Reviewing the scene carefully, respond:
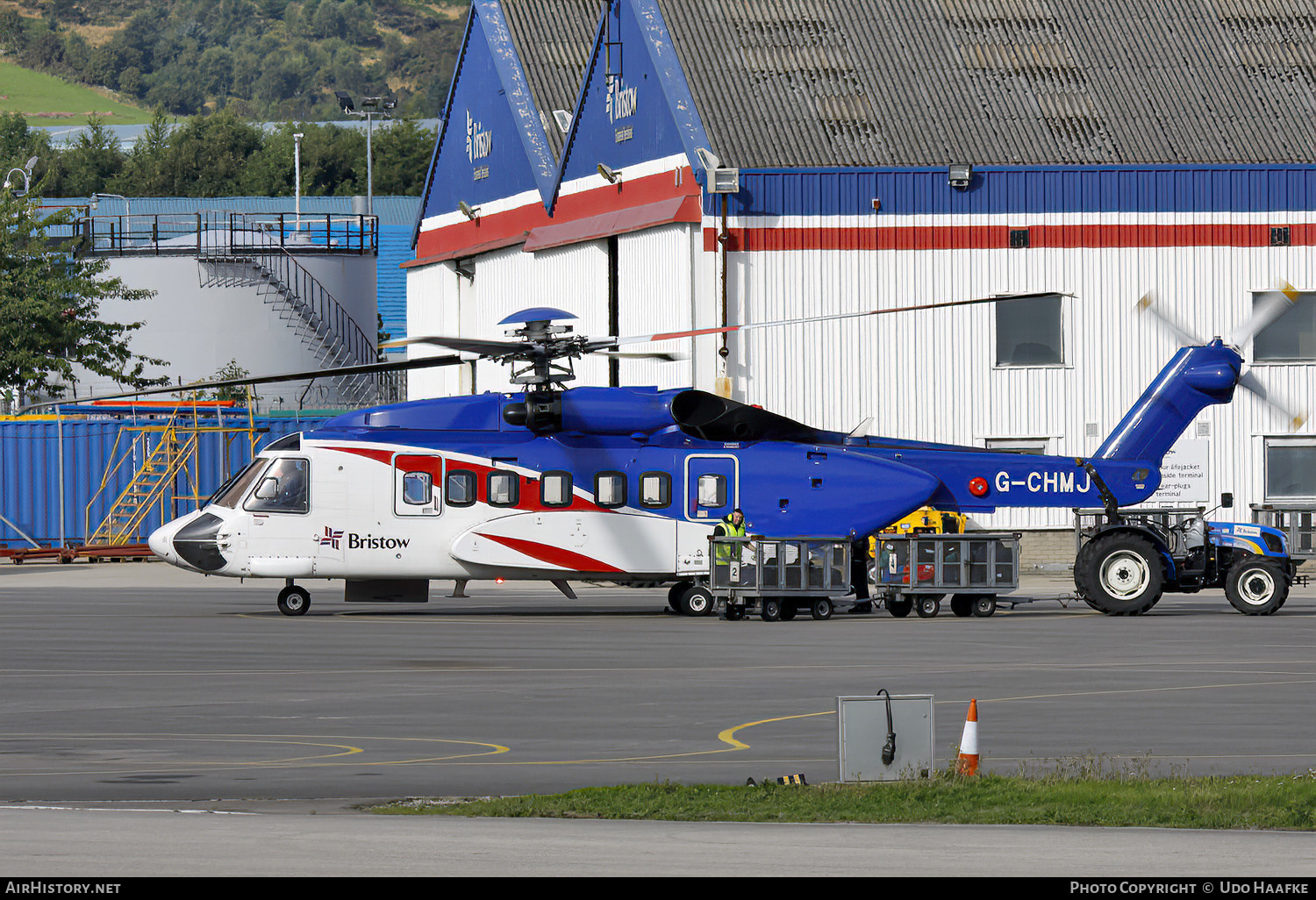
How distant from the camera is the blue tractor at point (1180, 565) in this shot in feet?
96.1

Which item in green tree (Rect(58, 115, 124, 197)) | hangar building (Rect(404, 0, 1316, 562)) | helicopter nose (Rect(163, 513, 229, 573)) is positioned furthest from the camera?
green tree (Rect(58, 115, 124, 197))

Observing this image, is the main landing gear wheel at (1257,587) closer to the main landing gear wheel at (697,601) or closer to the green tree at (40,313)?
the main landing gear wheel at (697,601)

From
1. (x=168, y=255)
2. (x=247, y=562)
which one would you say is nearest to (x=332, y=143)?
(x=168, y=255)

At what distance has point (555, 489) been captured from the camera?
29.2 m

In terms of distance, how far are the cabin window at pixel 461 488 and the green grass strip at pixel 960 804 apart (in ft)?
56.5

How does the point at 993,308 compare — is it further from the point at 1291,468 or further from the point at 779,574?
the point at 779,574

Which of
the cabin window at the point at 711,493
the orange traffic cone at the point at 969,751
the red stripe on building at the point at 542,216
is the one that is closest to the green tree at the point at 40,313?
the red stripe on building at the point at 542,216

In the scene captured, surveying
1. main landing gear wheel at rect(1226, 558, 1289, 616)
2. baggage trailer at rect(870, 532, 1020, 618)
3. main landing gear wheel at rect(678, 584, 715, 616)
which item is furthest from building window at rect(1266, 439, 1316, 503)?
main landing gear wheel at rect(678, 584, 715, 616)

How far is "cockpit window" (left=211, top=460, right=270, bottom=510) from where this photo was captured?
29000 millimetres

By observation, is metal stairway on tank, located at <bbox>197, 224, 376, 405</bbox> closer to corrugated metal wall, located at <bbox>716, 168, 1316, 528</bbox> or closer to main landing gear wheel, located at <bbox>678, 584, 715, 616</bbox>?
corrugated metal wall, located at <bbox>716, 168, 1316, 528</bbox>

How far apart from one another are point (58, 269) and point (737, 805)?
155 ft

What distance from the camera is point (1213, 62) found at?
42.4 m

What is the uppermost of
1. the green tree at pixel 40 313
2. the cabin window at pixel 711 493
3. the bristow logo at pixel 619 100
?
the bristow logo at pixel 619 100

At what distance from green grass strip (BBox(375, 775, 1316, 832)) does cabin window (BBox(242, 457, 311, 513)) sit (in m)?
17.5
